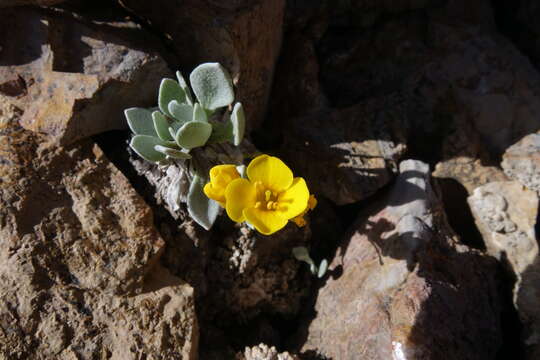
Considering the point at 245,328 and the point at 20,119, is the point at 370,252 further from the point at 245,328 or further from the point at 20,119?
the point at 20,119

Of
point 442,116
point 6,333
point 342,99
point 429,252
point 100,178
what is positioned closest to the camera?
point 6,333

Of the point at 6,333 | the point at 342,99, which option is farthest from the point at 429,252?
the point at 6,333

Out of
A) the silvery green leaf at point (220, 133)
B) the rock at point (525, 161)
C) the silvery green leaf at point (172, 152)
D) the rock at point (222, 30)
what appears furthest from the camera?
the rock at point (525, 161)

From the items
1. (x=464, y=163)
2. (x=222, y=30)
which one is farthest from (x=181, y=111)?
(x=464, y=163)

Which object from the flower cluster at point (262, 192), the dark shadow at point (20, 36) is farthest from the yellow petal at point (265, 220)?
the dark shadow at point (20, 36)

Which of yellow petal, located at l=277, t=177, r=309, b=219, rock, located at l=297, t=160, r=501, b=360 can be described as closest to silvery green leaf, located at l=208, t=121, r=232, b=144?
yellow petal, located at l=277, t=177, r=309, b=219

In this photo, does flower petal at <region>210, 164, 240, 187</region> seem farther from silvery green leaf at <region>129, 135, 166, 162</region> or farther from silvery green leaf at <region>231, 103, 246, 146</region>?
silvery green leaf at <region>129, 135, 166, 162</region>

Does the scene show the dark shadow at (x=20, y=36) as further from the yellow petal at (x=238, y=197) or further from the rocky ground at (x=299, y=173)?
the yellow petal at (x=238, y=197)
